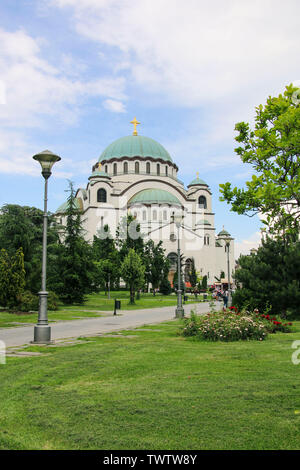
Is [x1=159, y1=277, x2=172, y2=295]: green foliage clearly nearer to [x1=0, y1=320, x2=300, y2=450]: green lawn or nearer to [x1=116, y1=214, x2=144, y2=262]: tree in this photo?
[x1=116, y1=214, x2=144, y2=262]: tree

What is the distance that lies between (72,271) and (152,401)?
25.5 meters

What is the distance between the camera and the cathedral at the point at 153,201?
225 ft

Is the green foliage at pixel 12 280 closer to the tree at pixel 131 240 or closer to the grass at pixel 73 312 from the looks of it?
the grass at pixel 73 312

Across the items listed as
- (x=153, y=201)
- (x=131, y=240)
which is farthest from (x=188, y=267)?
(x=131, y=240)

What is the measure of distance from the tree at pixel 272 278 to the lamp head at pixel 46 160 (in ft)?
23.3

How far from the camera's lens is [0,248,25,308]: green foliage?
2122 centimetres

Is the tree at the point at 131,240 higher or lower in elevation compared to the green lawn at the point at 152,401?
higher

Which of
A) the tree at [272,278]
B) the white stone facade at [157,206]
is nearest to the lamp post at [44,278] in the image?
the tree at [272,278]

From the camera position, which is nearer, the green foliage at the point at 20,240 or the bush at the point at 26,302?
the bush at the point at 26,302

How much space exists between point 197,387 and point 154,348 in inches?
148

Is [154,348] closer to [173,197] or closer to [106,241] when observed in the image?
[106,241]

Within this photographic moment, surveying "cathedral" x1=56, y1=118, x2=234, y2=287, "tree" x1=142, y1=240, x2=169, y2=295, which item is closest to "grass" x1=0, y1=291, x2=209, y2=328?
"tree" x1=142, y1=240, x2=169, y2=295

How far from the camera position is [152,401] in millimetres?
4945

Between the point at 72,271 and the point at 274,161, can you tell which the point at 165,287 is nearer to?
the point at 72,271
